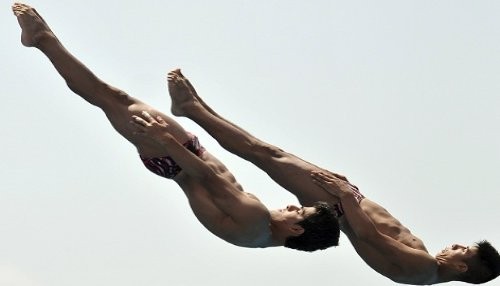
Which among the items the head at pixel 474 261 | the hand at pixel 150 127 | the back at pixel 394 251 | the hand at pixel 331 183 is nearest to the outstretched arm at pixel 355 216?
the hand at pixel 331 183

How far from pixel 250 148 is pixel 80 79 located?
247cm

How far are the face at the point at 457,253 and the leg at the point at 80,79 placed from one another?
13.2 ft

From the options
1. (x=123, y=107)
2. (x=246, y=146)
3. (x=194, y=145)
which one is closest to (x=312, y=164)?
(x=246, y=146)

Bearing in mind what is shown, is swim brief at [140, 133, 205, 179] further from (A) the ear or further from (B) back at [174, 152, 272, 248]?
(A) the ear

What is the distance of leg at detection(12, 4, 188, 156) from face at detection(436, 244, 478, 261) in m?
4.02

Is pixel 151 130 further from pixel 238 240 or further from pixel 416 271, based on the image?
pixel 416 271

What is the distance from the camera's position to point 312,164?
12.3m

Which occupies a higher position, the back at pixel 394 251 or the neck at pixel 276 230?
the back at pixel 394 251

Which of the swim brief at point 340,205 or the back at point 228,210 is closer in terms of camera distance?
the back at point 228,210

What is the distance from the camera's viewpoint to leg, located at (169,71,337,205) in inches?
472

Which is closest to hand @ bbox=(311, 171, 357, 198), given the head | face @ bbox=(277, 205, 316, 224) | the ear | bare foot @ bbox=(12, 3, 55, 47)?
face @ bbox=(277, 205, 316, 224)

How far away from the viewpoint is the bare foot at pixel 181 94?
11867 millimetres

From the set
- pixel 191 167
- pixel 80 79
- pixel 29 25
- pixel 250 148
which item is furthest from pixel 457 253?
pixel 29 25

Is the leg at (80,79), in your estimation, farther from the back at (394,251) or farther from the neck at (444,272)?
the neck at (444,272)
